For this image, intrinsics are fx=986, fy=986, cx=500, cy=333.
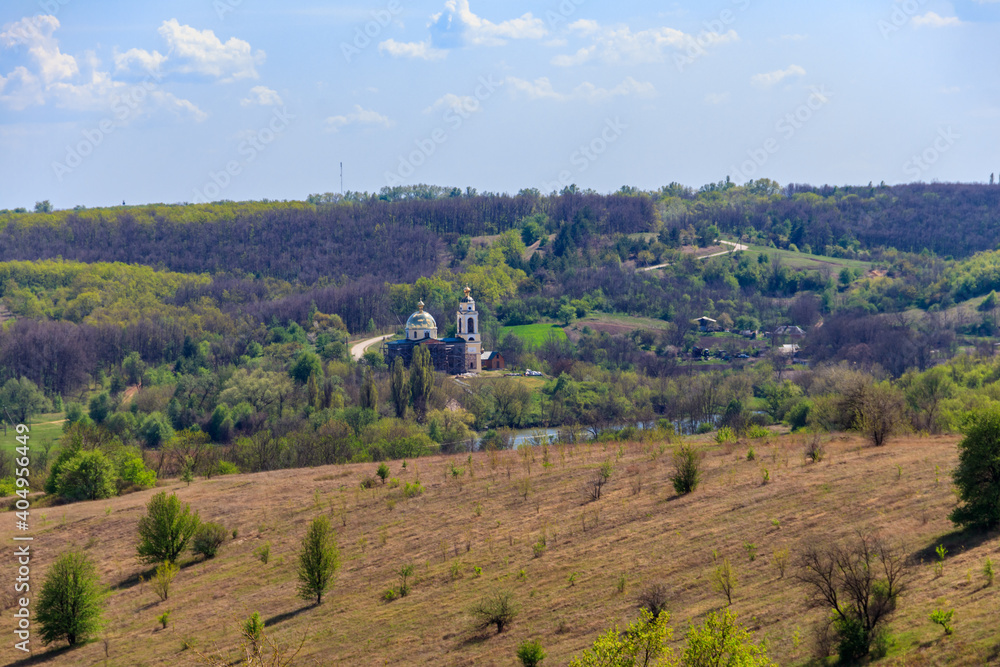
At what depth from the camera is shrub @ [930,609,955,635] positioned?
1999cm

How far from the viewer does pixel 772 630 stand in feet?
72.1

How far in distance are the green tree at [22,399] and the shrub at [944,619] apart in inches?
3366

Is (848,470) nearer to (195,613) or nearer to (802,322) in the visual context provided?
(195,613)

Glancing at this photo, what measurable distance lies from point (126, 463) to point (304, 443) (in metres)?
17.4

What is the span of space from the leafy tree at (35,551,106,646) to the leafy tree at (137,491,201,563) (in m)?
5.19

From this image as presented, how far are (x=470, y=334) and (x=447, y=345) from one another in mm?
4157

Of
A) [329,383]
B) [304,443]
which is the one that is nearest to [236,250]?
[329,383]

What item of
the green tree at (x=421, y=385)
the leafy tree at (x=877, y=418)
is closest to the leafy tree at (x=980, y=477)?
the leafy tree at (x=877, y=418)

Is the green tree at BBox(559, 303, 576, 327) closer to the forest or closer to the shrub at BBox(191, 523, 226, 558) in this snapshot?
the forest

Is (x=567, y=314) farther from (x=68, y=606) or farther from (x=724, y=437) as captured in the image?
A: (x=68, y=606)

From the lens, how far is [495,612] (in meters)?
24.8

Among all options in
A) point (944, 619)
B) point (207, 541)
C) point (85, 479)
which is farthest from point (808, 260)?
point (944, 619)

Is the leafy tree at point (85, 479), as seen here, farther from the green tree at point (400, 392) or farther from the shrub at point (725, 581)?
the green tree at point (400, 392)

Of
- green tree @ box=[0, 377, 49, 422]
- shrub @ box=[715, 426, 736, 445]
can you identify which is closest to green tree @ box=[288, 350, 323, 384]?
green tree @ box=[0, 377, 49, 422]
